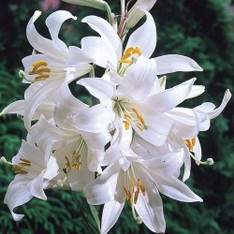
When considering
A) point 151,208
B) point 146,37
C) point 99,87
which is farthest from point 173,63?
point 151,208

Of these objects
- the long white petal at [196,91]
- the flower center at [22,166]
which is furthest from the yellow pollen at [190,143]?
the flower center at [22,166]

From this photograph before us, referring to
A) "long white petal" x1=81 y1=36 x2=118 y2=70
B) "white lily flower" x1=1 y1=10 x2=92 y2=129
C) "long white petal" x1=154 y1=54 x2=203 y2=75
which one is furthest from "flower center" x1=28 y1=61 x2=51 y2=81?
"long white petal" x1=154 y1=54 x2=203 y2=75

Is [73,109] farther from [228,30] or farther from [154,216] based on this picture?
[228,30]

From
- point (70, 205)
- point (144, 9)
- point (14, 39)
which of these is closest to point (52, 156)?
point (144, 9)

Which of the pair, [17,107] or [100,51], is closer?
[100,51]

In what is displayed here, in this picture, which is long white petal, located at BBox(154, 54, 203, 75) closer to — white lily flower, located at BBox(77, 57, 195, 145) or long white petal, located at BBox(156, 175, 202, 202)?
white lily flower, located at BBox(77, 57, 195, 145)

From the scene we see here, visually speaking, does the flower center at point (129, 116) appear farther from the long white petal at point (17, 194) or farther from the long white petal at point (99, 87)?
the long white petal at point (17, 194)

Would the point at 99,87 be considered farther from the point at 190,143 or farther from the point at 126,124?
the point at 190,143
